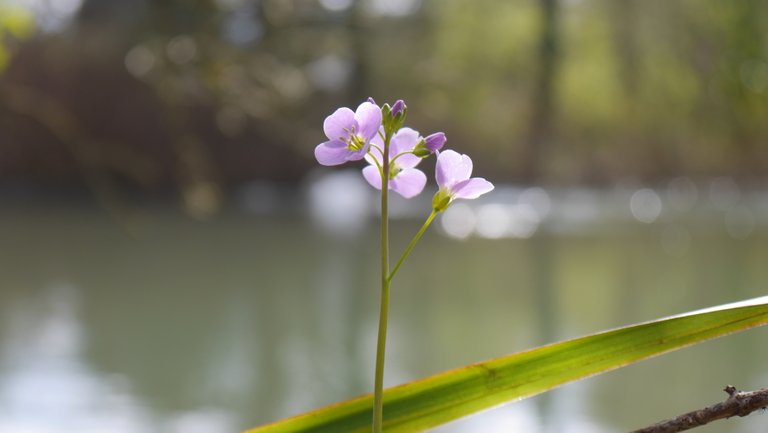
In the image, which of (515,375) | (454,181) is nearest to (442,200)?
(454,181)

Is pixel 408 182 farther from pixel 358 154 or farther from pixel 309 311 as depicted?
pixel 309 311

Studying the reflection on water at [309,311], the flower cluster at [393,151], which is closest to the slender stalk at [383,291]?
the flower cluster at [393,151]

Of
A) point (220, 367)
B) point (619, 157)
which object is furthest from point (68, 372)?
point (619, 157)

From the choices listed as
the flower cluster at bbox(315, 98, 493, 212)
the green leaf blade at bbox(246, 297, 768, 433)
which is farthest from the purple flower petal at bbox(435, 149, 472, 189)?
the green leaf blade at bbox(246, 297, 768, 433)

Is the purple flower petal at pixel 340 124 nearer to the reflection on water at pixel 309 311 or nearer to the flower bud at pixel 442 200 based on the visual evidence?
the flower bud at pixel 442 200

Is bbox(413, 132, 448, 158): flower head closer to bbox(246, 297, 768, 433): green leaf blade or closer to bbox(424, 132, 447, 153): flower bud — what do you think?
bbox(424, 132, 447, 153): flower bud
